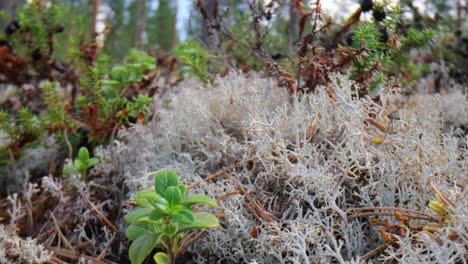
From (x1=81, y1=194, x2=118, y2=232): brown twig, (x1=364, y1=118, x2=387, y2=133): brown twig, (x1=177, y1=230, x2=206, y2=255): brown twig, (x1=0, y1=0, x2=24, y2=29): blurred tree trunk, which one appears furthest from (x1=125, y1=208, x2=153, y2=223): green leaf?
(x1=0, y1=0, x2=24, y2=29): blurred tree trunk

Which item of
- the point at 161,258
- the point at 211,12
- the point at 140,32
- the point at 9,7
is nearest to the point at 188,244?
the point at 161,258

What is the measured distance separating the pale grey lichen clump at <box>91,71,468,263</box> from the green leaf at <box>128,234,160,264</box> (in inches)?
9.1

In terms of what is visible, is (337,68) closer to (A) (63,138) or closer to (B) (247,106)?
(B) (247,106)

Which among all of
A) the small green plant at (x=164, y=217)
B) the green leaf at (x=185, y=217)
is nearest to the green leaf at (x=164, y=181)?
the small green plant at (x=164, y=217)

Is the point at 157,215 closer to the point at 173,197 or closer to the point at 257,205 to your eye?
the point at 173,197

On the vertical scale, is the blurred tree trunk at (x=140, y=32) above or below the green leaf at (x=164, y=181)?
above

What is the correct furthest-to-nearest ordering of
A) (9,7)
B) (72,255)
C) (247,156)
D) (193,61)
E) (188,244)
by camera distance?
1. (9,7)
2. (193,61)
3. (247,156)
4. (72,255)
5. (188,244)

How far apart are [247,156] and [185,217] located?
0.49 metres

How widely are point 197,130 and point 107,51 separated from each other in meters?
1.27

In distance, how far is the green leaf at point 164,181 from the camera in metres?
1.35

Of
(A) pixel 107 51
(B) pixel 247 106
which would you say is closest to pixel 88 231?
(B) pixel 247 106

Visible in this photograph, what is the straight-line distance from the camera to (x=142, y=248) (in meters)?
1.32

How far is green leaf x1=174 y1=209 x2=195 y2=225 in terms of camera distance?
4.10ft

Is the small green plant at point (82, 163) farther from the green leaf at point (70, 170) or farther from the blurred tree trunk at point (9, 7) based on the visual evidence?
the blurred tree trunk at point (9, 7)
